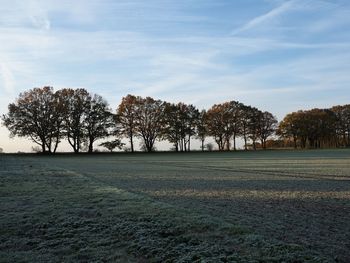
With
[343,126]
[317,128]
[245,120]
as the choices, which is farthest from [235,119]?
[343,126]

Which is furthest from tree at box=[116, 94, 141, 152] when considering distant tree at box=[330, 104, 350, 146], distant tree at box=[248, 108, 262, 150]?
distant tree at box=[330, 104, 350, 146]

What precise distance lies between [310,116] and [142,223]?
330 feet

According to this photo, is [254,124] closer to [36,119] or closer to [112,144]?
[112,144]

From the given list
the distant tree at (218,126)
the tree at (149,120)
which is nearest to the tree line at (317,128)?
the distant tree at (218,126)

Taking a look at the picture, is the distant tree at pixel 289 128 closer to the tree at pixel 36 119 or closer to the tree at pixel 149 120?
the tree at pixel 149 120

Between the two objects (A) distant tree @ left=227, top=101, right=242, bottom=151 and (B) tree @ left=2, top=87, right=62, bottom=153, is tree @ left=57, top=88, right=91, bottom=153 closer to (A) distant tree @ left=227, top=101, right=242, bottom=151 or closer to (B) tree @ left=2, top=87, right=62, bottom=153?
(B) tree @ left=2, top=87, right=62, bottom=153

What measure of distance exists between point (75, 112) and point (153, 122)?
1722 cm

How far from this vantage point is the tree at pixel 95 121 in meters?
78.2

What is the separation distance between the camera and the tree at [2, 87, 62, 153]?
72625 mm

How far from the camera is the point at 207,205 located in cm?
1076

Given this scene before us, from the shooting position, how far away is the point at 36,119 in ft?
240

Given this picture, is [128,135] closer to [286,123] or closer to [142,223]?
[286,123]

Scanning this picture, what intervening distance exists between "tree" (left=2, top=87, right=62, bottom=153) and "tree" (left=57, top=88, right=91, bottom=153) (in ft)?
5.18

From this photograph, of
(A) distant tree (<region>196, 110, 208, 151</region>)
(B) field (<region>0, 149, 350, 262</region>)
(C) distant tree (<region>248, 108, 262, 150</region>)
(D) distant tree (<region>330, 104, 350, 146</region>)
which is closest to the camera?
(B) field (<region>0, 149, 350, 262</region>)
